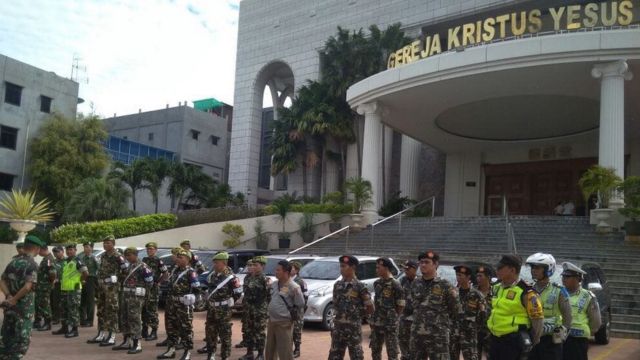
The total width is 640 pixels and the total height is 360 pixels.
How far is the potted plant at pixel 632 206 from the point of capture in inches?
662

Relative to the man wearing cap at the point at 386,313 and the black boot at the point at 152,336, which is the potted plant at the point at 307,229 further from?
the man wearing cap at the point at 386,313

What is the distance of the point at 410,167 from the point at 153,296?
81.2 feet

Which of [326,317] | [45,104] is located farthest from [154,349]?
[45,104]

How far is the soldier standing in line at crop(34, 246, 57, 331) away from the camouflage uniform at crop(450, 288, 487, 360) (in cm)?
830

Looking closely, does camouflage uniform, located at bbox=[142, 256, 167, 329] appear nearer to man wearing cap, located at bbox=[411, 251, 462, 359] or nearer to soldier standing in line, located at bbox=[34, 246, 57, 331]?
soldier standing in line, located at bbox=[34, 246, 57, 331]

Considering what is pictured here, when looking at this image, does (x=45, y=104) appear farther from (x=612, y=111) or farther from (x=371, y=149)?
(x=612, y=111)

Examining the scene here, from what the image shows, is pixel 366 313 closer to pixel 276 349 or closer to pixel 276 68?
pixel 276 349

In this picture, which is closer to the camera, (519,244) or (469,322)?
(469,322)

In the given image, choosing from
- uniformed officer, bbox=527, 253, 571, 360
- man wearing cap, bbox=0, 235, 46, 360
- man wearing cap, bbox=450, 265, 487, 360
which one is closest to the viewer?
uniformed officer, bbox=527, 253, 571, 360

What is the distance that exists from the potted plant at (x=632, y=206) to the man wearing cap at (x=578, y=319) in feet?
39.4

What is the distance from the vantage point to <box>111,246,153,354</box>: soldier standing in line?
31.2 ft

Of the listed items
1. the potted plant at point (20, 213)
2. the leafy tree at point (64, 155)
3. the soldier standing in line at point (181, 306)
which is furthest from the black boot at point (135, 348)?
the leafy tree at point (64, 155)

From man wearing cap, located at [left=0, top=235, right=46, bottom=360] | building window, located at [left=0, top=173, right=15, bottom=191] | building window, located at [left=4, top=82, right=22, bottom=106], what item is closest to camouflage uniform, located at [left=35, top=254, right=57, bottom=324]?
man wearing cap, located at [left=0, top=235, right=46, bottom=360]

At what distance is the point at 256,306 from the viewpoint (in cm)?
858
